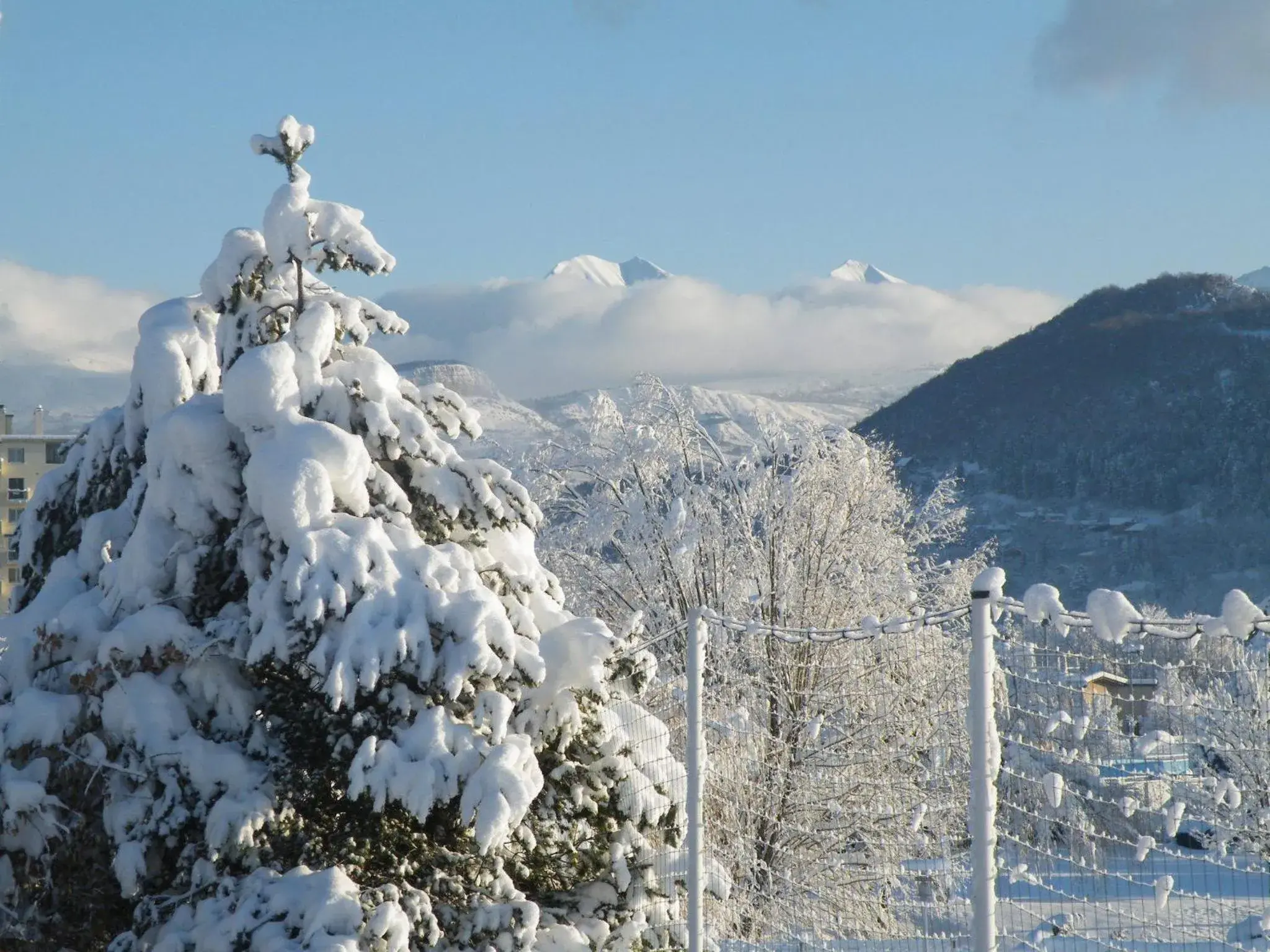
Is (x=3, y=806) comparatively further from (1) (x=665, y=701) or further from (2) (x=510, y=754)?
(1) (x=665, y=701)

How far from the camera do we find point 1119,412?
334ft

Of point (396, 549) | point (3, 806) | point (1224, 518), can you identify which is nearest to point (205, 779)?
point (3, 806)

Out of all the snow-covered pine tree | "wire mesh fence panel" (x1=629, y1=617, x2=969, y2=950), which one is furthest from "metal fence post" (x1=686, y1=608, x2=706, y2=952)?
the snow-covered pine tree

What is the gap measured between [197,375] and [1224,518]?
94385 mm

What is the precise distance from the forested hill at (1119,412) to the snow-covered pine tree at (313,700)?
8123cm

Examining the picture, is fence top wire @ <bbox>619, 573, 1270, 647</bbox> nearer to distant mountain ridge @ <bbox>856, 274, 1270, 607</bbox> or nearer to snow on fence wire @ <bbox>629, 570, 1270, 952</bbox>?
snow on fence wire @ <bbox>629, 570, 1270, 952</bbox>

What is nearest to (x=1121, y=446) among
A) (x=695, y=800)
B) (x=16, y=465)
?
(x=16, y=465)

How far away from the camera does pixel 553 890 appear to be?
6.14 meters

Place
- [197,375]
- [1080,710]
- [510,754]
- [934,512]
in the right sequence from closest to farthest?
[1080,710] → [510,754] → [197,375] → [934,512]

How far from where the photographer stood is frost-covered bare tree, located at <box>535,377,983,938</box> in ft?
36.2

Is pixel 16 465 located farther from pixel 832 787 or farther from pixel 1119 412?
pixel 1119 412

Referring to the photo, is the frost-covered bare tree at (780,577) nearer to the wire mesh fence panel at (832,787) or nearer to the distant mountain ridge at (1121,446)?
the wire mesh fence panel at (832,787)

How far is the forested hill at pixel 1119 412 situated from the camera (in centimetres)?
9312

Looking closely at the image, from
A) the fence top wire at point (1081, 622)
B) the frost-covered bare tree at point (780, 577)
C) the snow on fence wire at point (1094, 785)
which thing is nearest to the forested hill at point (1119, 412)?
the frost-covered bare tree at point (780, 577)
